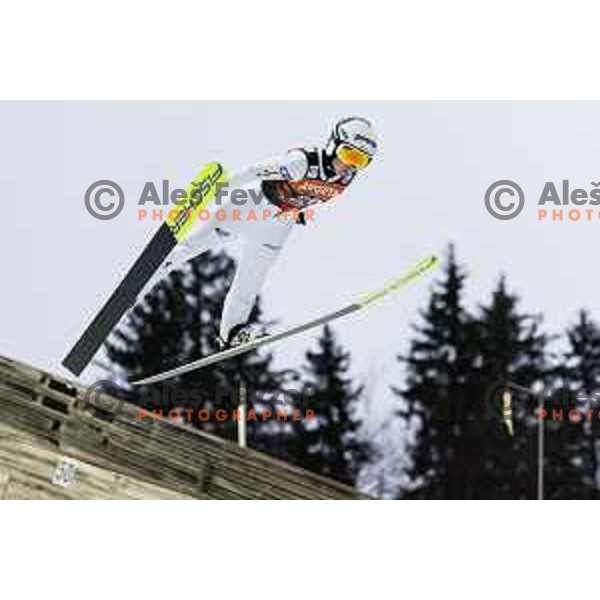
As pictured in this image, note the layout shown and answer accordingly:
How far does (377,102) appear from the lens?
18.5 feet

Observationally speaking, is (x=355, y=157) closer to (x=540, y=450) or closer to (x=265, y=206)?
(x=265, y=206)

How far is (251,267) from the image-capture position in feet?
19.0

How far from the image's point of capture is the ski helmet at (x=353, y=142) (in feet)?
18.4

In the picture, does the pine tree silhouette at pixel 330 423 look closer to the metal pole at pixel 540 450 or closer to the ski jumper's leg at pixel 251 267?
the ski jumper's leg at pixel 251 267

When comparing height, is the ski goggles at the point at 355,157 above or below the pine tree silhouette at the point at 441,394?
above

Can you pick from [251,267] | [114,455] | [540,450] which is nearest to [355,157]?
[251,267]

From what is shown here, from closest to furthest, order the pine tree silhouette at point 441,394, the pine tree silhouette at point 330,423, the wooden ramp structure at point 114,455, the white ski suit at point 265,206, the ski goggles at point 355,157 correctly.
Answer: the wooden ramp structure at point 114,455 → the white ski suit at point 265,206 → the ski goggles at point 355,157 → the pine tree silhouette at point 330,423 → the pine tree silhouette at point 441,394

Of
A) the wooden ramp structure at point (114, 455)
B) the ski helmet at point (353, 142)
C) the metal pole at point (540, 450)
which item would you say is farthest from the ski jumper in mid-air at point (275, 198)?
the metal pole at point (540, 450)

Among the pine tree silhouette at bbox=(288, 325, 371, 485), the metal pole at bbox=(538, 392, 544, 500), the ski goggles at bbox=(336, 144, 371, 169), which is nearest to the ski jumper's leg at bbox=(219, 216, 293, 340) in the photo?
the ski goggles at bbox=(336, 144, 371, 169)

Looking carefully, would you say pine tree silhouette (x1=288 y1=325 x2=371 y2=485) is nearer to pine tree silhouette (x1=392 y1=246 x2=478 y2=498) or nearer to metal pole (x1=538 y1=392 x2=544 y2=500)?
pine tree silhouette (x1=392 y1=246 x2=478 y2=498)

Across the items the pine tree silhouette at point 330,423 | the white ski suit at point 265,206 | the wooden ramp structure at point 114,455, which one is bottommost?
the wooden ramp structure at point 114,455

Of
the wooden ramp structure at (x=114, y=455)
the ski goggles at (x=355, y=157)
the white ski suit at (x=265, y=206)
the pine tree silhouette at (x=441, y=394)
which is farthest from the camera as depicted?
the pine tree silhouette at (x=441, y=394)
